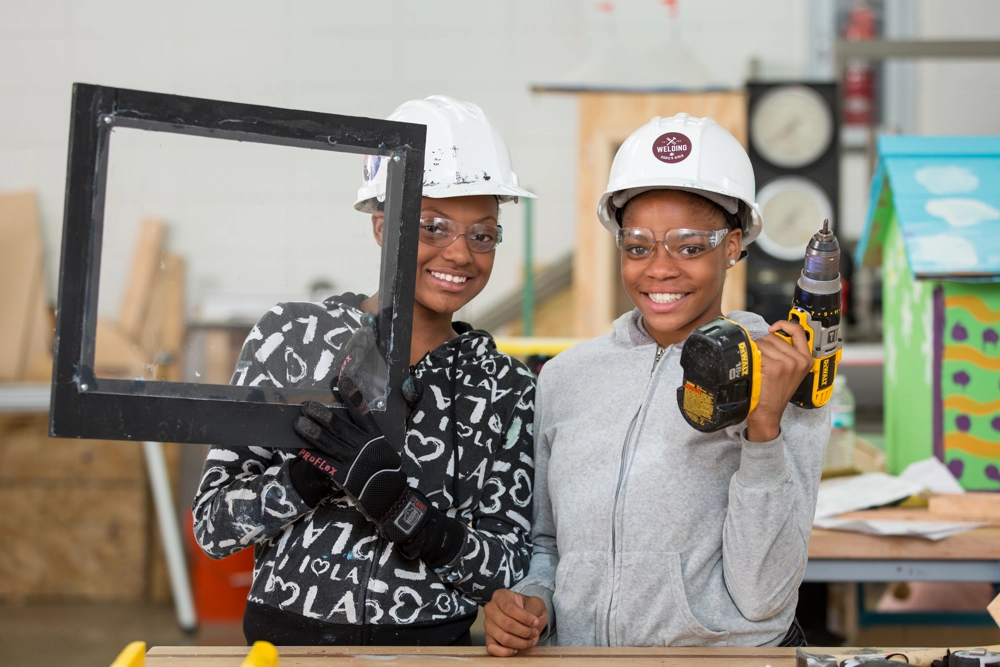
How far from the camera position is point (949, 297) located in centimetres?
228

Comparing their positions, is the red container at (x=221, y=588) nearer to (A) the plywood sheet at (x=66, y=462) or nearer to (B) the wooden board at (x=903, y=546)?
(A) the plywood sheet at (x=66, y=462)

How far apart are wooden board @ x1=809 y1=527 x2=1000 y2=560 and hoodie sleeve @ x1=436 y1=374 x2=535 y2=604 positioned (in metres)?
0.83

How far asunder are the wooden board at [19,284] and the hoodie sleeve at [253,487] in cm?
380

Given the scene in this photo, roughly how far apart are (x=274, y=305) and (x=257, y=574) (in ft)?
1.42

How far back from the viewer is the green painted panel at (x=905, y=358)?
2354 mm

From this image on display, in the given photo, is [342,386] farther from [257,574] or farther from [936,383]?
[936,383]

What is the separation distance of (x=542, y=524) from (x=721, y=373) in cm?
54

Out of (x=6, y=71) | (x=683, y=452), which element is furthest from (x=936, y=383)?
(x=6, y=71)

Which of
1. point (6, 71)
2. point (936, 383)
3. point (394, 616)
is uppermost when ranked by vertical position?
point (6, 71)

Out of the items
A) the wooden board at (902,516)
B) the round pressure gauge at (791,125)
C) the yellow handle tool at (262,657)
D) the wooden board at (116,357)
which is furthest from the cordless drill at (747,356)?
the round pressure gauge at (791,125)

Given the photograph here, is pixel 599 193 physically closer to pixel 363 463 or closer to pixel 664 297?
pixel 664 297

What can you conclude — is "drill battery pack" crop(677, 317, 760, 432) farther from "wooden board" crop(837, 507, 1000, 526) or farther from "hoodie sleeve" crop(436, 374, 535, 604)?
"wooden board" crop(837, 507, 1000, 526)

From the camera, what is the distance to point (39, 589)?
467 centimetres

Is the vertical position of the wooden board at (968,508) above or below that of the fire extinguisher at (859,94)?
below
